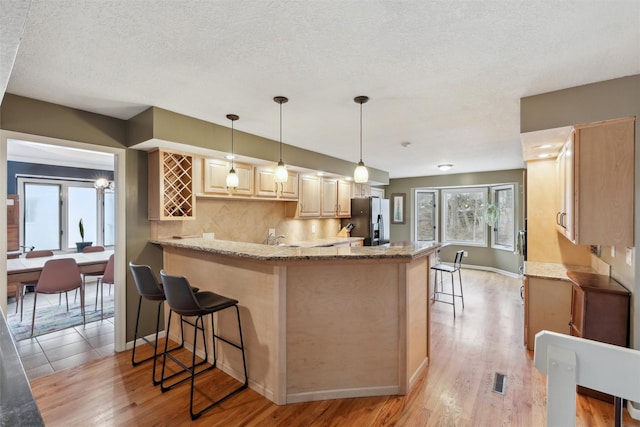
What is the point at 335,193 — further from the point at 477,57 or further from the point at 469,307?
the point at 477,57

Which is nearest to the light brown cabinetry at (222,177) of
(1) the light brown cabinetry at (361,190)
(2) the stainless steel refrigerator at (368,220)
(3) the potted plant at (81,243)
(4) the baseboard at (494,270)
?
(2) the stainless steel refrigerator at (368,220)

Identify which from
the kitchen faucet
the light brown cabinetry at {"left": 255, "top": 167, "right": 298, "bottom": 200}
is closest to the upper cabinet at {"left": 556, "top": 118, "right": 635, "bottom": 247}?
the light brown cabinetry at {"left": 255, "top": 167, "right": 298, "bottom": 200}

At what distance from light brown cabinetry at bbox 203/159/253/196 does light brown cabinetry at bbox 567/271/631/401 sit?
141 inches

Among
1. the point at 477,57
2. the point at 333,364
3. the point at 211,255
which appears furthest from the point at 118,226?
the point at 477,57

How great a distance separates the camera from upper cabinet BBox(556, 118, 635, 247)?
7.05ft

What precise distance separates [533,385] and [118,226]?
403cm

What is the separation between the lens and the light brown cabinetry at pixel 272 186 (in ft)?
13.7

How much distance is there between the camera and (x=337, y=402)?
223 centimetres

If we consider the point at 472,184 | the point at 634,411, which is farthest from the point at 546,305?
the point at 472,184

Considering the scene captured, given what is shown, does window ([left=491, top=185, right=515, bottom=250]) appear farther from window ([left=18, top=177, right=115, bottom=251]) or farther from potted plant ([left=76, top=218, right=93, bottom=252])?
potted plant ([left=76, top=218, right=93, bottom=252])

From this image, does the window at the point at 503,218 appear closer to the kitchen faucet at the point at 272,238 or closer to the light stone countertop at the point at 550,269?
the light stone countertop at the point at 550,269

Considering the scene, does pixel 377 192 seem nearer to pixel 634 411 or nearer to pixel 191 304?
pixel 634 411

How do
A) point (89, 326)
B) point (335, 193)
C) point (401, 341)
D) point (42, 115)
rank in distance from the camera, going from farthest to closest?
point (335, 193) < point (89, 326) < point (42, 115) < point (401, 341)

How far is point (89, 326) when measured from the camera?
12.5ft
